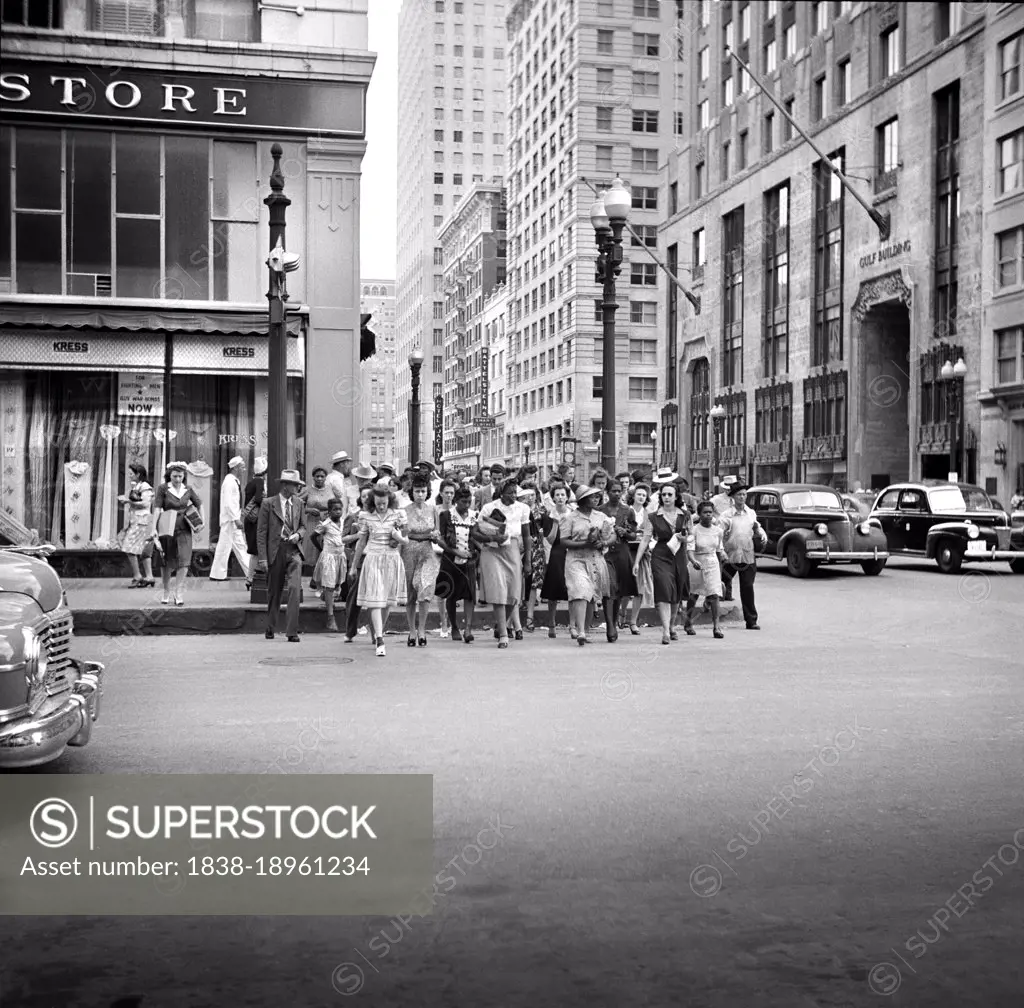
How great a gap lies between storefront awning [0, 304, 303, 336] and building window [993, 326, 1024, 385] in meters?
28.1

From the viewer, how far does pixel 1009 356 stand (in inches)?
1567

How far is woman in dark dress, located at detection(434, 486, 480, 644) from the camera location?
14.0m

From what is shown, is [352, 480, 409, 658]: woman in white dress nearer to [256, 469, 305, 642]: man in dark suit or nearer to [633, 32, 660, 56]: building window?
[256, 469, 305, 642]: man in dark suit

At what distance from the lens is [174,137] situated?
815 inches

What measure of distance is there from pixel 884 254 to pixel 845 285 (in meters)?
3.22

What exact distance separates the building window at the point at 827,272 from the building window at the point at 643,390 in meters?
32.7

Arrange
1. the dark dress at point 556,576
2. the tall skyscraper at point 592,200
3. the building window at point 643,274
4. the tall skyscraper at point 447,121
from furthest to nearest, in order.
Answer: the tall skyscraper at point 447,121
the building window at point 643,274
the tall skyscraper at point 592,200
the dark dress at point 556,576

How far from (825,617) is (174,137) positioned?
1353 cm

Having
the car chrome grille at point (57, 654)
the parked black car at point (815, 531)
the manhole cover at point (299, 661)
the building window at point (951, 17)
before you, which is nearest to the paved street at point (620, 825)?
the manhole cover at point (299, 661)

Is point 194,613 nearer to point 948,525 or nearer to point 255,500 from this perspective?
point 255,500

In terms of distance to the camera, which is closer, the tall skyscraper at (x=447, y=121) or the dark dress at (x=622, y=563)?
the dark dress at (x=622, y=563)

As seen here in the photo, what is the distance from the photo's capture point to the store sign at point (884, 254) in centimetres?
4641

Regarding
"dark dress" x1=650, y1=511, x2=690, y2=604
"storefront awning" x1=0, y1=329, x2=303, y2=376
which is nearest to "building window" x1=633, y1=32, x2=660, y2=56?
"storefront awning" x1=0, y1=329, x2=303, y2=376

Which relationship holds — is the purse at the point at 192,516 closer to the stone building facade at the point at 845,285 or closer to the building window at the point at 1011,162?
the stone building facade at the point at 845,285
